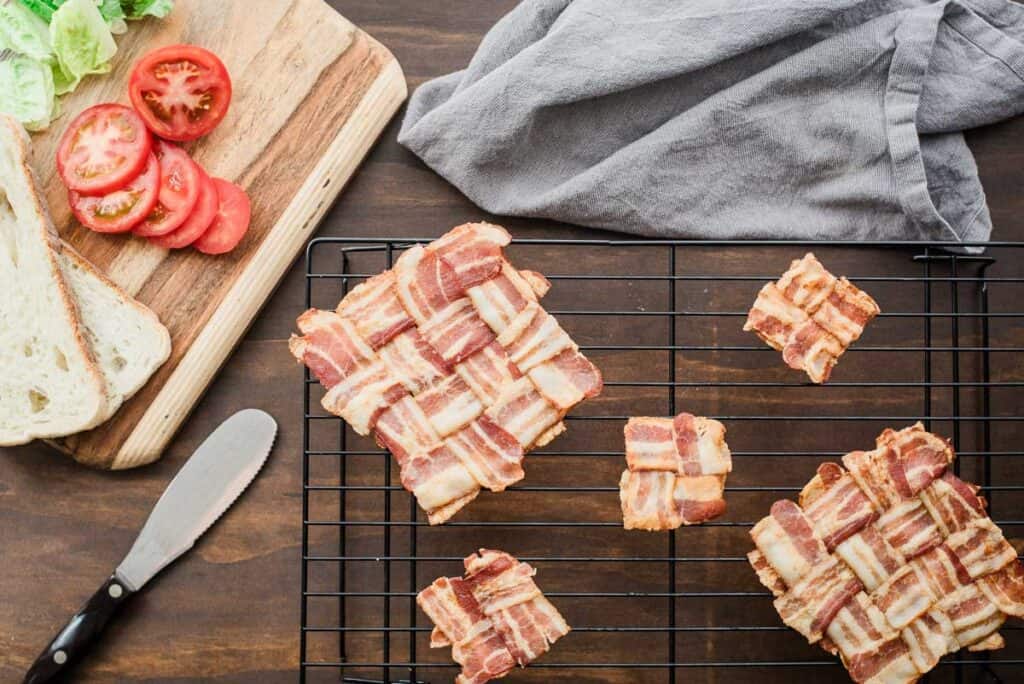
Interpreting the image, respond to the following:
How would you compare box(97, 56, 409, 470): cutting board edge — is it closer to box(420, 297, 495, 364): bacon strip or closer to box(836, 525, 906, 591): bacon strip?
box(420, 297, 495, 364): bacon strip

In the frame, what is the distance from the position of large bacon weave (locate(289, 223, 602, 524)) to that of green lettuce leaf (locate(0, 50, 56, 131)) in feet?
3.11

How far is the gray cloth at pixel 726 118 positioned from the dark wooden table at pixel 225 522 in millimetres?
121

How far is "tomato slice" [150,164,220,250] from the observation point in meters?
2.42

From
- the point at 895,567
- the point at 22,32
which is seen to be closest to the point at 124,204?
the point at 22,32

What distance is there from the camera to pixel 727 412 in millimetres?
2561

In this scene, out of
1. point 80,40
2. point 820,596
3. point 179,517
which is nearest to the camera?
point 820,596

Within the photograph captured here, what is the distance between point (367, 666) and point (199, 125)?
4.96ft

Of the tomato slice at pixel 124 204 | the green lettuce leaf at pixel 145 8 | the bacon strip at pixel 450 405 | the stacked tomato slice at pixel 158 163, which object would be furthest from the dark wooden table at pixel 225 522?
the green lettuce leaf at pixel 145 8

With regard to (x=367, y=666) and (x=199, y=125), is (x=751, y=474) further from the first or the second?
(x=199, y=125)

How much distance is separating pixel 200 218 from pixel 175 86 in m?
0.35

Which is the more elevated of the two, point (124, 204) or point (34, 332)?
point (124, 204)

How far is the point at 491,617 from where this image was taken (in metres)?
2.26

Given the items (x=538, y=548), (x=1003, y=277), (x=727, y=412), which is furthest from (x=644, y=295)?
(x=1003, y=277)

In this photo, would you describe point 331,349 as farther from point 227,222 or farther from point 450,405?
point 227,222
